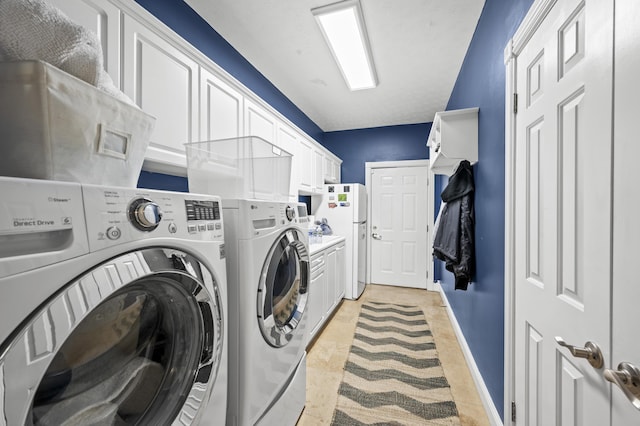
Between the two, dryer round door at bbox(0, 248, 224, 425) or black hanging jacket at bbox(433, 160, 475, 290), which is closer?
dryer round door at bbox(0, 248, 224, 425)

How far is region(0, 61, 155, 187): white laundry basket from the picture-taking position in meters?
0.55

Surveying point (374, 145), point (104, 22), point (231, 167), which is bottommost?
point (231, 167)

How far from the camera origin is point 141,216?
23.5 inches

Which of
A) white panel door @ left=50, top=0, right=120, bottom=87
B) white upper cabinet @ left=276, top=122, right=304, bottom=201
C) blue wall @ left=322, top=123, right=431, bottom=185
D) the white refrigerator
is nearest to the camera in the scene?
white panel door @ left=50, top=0, right=120, bottom=87

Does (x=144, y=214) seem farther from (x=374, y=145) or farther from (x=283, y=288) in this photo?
(x=374, y=145)

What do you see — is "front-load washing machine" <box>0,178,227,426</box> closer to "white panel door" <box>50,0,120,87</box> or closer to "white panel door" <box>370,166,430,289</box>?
"white panel door" <box>50,0,120,87</box>

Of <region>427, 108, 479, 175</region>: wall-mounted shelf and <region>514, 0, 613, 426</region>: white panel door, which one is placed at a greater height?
<region>427, 108, 479, 175</region>: wall-mounted shelf

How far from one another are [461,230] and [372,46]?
173 cm

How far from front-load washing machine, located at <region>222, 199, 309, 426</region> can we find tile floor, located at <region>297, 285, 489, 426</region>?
0.32 m

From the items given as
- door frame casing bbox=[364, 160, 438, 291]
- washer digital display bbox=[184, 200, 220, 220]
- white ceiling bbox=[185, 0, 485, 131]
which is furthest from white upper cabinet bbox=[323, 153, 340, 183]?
washer digital display bbox=[184, 200, 220, 220]

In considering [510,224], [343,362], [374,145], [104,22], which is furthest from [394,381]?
[374,145]

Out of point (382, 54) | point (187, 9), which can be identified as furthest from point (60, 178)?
point (382, 54)

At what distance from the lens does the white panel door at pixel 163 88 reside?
118 cm

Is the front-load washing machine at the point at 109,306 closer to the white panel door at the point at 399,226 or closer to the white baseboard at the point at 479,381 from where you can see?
the white baseboard at the point at 479,381
